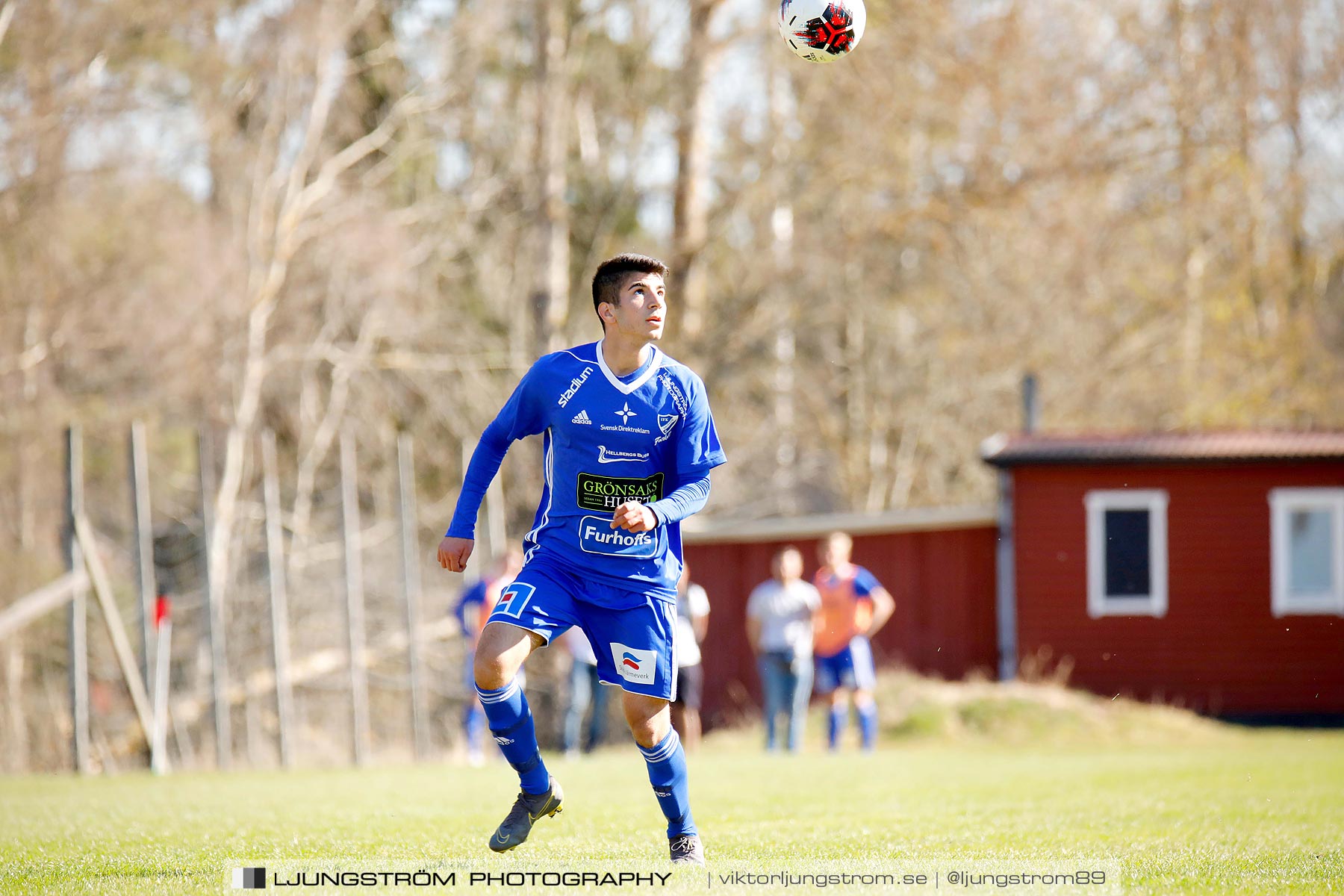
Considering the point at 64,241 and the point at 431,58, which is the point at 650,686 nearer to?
the point at 64,241

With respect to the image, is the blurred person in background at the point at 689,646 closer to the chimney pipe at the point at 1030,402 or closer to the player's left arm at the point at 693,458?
the player's left arm at the point at 693,458

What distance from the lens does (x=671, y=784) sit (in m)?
5.70

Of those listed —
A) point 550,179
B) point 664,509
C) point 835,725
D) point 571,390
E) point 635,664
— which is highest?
point 550,179

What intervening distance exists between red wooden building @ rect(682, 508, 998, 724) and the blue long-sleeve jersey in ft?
57.8

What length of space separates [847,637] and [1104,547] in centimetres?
780

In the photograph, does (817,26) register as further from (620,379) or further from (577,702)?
(577,702)

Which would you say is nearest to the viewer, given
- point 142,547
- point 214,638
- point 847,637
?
point 142,547

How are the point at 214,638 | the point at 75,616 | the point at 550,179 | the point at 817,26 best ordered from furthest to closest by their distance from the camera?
the point at 550,179
the point at 214,638
the point at 75,616
the point at 817,26

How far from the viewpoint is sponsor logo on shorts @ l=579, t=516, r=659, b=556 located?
225 inches

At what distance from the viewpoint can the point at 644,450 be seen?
5801 mm

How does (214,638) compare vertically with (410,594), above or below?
below

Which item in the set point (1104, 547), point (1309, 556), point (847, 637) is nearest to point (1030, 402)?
point (1104, 547)

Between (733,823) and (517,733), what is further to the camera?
(733,823)

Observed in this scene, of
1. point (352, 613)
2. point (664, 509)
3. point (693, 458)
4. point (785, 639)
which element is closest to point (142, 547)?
point (352, 613)
